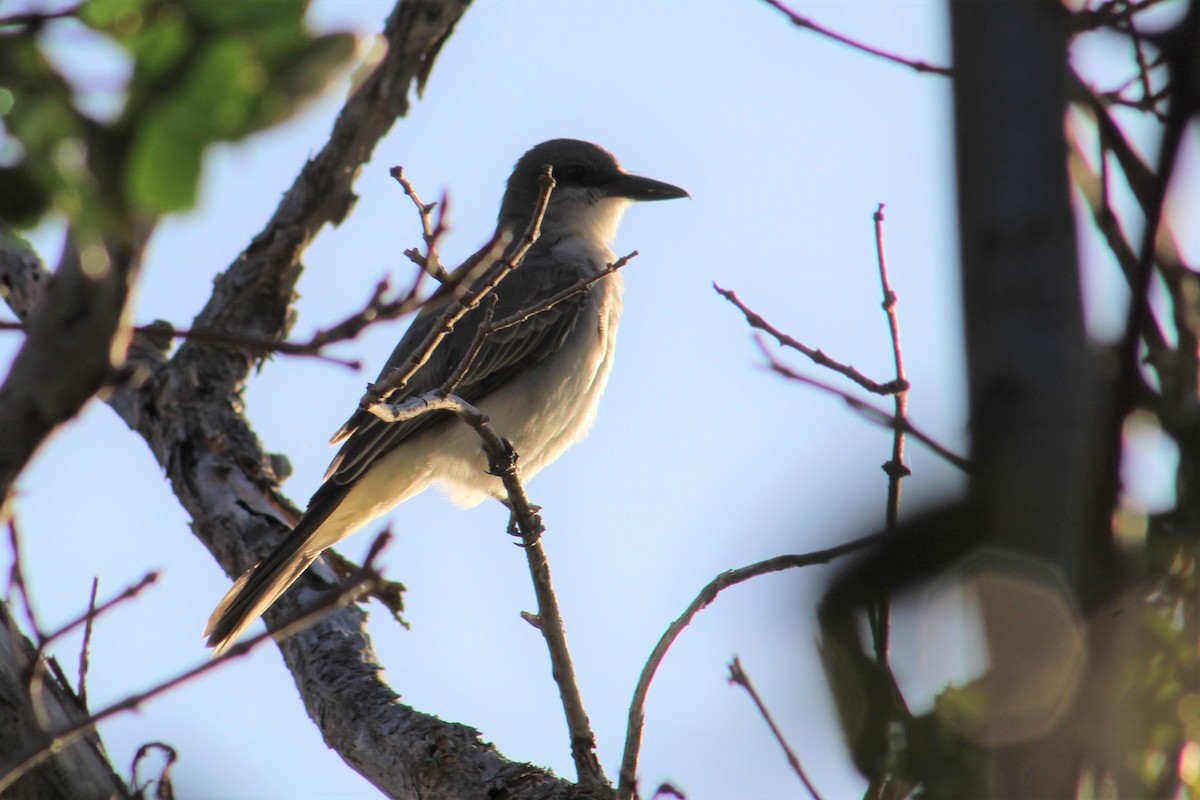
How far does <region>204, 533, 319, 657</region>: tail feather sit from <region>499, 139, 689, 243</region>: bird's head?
3.22 m

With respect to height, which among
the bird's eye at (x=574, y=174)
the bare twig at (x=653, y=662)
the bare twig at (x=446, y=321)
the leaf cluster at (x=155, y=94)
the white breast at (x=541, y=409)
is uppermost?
the bird's eye at (x=574, y=174)

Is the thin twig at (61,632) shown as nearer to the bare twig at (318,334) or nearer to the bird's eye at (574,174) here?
the bare twig at (318,334)

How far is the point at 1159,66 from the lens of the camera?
7.47 ft

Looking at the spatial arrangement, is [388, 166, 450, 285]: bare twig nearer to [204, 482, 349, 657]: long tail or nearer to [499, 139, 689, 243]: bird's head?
[204, 482, 349, 657]: long tail

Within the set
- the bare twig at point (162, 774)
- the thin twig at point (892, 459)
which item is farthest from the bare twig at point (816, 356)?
the bare twig at point (162, 774)

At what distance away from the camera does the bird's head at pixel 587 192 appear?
829cm

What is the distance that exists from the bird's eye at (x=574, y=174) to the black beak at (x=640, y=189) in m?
0.17

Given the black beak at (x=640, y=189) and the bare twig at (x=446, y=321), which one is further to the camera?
the black beak at (x=640, y=189)

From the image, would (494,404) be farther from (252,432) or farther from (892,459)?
(892,459)

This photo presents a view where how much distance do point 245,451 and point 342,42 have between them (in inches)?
202

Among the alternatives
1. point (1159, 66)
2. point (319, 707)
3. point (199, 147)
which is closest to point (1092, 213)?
point (1159, 66)

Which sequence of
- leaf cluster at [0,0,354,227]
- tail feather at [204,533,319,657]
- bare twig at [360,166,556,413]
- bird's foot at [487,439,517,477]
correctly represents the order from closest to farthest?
leaf cluster at [0,0,354,227], bare twig at [360,166,556,413], bird's foot at [487,439,517,477], tail feather at [204,533,319,657]

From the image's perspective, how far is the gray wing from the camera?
21.6ft

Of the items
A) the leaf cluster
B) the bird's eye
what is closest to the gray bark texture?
the bird's eye
